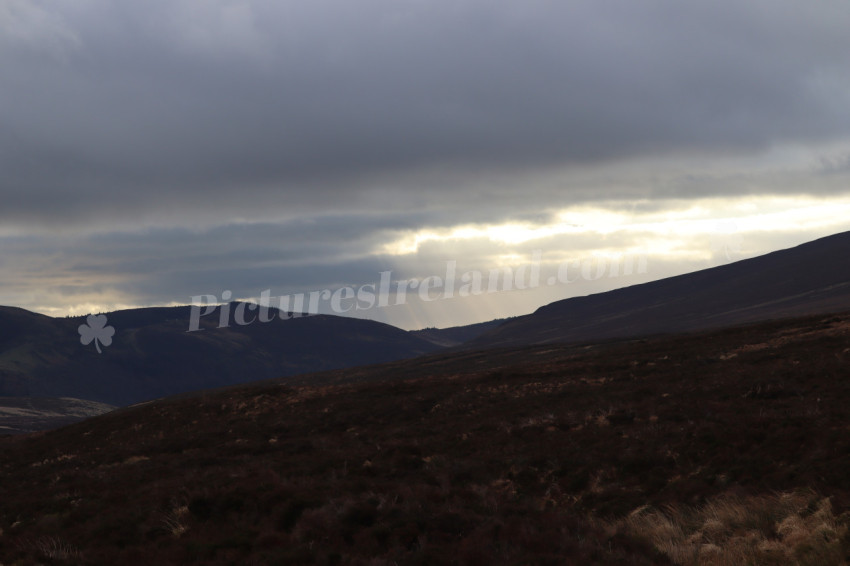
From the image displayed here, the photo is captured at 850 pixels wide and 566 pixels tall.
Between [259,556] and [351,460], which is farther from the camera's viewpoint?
[351,460]

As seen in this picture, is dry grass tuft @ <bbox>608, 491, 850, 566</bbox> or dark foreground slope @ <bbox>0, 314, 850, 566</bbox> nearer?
dry grass tuft @ <bbox>608, 491, 850, 566</bbox>

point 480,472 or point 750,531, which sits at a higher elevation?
point 750,531

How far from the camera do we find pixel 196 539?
16094 mm

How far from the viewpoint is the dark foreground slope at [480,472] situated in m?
14.5

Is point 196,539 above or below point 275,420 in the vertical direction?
above

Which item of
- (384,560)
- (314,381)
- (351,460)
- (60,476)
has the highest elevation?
(384,560)

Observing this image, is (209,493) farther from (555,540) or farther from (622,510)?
(622,510)

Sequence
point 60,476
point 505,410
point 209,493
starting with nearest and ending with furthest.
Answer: point 209,493 → point 60,476 → point 505,410

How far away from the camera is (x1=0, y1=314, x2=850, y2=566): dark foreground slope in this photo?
1451 cm

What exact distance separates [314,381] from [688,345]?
84.8m

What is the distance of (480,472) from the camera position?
2564cm

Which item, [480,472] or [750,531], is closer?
[750,531]

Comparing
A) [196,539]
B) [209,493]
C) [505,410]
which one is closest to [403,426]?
[505,410]

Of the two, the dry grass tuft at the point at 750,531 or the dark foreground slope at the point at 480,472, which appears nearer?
the dry grass tuft at the point at 750,531
